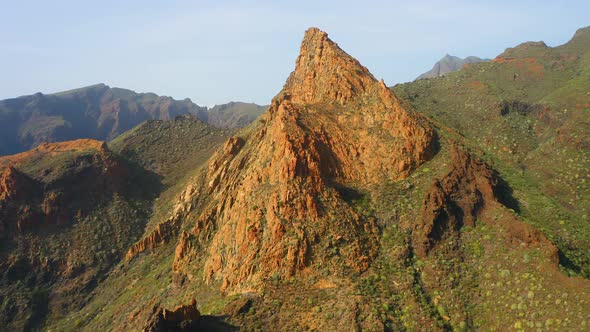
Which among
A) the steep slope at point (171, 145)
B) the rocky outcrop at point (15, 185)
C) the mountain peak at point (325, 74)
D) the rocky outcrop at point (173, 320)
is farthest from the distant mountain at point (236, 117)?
the rocky outcrop at point (173, 320)

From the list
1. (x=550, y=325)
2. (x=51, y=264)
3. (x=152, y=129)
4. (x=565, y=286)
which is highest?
(x=152, y=129)

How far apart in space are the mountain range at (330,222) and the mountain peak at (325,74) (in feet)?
0.81

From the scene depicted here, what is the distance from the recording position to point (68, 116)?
170m

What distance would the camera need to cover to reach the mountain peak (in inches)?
1949

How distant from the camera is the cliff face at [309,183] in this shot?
33.6 m

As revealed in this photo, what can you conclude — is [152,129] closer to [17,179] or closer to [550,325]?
[17,179]

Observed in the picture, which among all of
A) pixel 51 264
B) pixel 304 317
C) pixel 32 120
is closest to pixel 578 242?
pixel 304 317

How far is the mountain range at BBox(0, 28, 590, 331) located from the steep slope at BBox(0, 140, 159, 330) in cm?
20

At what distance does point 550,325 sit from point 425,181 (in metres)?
15.1

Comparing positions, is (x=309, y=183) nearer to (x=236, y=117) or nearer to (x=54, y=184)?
(x=54, y=184)

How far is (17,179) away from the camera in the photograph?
2355 inches

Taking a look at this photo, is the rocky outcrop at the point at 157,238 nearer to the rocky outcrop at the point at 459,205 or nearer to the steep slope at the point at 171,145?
the steep slope at the point at 171,145

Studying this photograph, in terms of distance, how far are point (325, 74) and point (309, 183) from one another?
20.8 meters

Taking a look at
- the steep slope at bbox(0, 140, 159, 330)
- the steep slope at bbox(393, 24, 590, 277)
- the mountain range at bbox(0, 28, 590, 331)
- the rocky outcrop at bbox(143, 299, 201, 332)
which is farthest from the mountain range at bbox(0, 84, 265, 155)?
the rocky outcrop at bbox(143, 299, 201, 332)
